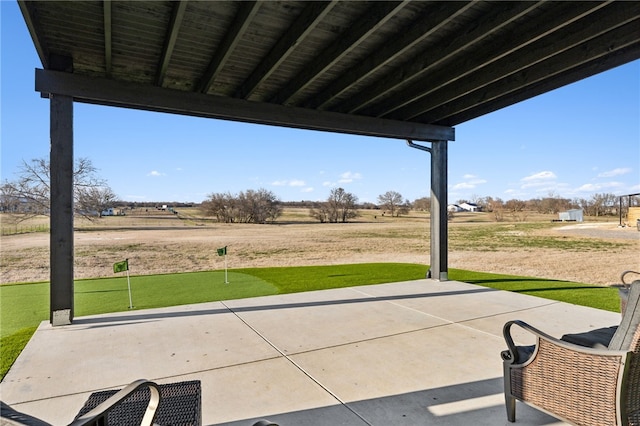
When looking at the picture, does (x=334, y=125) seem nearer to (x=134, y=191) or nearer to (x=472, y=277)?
(x=472, y=277)

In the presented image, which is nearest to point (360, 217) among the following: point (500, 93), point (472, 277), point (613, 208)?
point (613, 208)

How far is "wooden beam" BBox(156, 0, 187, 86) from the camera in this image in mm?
2742

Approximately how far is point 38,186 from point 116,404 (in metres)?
22.7

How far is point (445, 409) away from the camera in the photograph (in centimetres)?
224

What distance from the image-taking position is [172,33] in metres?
3.04

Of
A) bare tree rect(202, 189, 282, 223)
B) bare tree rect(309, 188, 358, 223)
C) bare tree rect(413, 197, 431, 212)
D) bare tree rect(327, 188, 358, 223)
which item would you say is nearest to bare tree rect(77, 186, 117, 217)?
bare tree rect(202, 189, 282, 223)

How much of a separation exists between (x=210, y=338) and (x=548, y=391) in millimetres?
2975

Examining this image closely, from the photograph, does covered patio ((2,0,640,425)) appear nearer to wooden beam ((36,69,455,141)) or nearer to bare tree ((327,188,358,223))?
wooden beam ((36,69,455,141))

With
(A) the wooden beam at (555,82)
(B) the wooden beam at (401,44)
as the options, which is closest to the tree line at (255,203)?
(B) the wooden beam at (401,44)

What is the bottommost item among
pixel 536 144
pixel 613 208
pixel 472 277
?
pixel 472 277

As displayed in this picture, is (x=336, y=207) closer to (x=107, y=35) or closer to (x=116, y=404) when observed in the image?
(x=107, y=35)

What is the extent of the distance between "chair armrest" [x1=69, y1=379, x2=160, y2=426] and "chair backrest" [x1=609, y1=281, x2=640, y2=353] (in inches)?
76.9

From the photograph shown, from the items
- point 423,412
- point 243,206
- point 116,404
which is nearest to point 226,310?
point 423,412

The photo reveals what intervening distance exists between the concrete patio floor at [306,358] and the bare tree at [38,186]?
57.7ft
